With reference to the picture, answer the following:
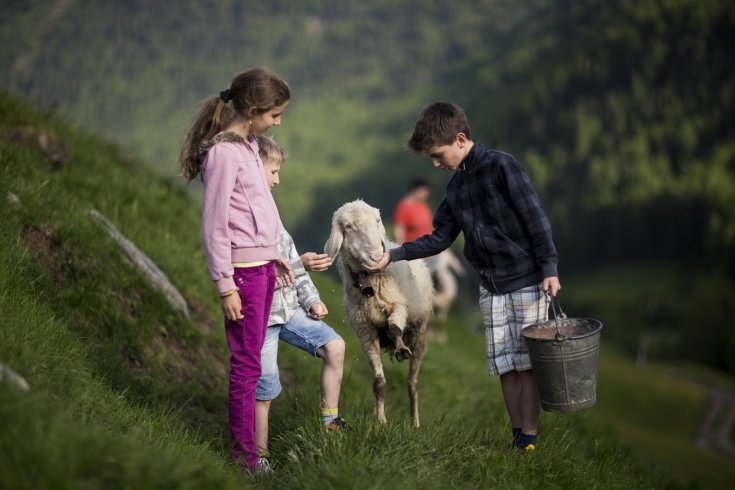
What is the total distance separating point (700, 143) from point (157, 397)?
177313mm

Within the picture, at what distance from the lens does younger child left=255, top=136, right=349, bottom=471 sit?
176 inches

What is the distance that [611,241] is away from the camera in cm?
13588

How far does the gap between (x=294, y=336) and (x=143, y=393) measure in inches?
48.2

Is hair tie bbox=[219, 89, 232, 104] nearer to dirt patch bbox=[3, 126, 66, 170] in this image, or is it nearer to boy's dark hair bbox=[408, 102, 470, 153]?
boy's dark hair bbox=[408, 102, 470, 153]

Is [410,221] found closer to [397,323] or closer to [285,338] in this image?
[397,323]

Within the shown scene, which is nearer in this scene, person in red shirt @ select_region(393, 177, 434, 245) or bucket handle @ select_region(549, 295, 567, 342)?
bucket handle @ select_region(549, 295, 567, 342)


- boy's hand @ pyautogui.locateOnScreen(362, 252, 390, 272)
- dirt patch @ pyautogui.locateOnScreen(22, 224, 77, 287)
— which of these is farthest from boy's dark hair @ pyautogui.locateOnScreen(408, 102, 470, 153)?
dirt patch @ pyautogui.locateOnScreen(22, 224, 77, 287)

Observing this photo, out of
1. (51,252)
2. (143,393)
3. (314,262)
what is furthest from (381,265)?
(51,252)

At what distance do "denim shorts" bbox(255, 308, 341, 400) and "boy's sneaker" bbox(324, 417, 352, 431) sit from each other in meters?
0.40

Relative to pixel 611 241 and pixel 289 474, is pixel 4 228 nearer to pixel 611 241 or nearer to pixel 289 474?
pixel 289 474

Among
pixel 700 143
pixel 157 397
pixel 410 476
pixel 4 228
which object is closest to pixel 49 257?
pixel 4 228

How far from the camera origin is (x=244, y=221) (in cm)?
409

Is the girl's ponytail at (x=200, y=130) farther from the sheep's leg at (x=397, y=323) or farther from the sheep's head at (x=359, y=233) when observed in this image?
the sheep's leg at (x=397, y=323)

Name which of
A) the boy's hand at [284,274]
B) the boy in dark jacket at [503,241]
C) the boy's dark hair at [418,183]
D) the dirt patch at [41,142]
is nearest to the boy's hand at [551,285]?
the boy in dark jacket at [503,241]
